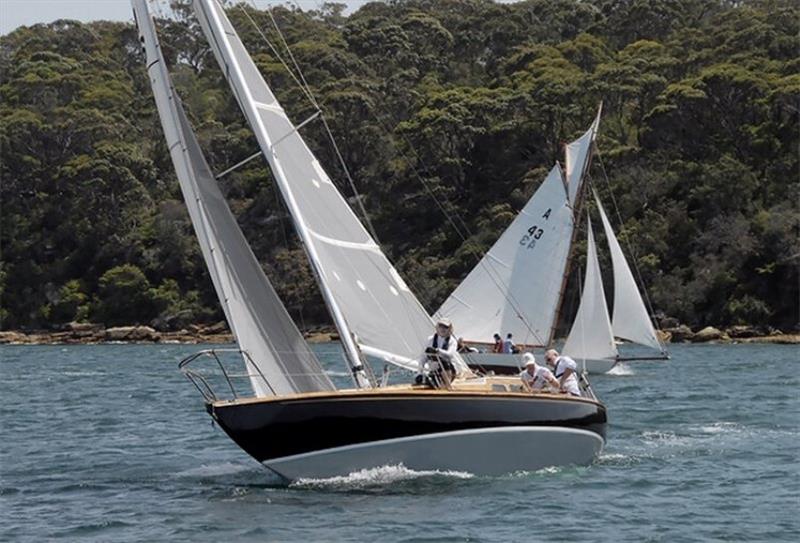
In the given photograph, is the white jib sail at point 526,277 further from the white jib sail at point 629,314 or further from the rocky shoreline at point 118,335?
the rocky shoreline at point 118,335

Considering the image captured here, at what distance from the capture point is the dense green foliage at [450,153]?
69.8m

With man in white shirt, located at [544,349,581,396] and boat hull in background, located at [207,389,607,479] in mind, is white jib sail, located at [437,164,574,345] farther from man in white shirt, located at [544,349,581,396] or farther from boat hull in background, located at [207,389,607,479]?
boat hull in background, located at [207,389,607,479]

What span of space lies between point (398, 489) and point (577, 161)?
79.0 feet

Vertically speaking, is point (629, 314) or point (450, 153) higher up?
point (450, 153)

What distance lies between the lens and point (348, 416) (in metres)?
18.7

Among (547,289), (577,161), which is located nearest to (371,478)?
(547,289)

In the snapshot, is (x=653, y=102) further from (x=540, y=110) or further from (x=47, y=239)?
(x=47, y=239)

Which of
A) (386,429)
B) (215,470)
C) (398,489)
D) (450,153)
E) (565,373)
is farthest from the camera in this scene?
(450,153)

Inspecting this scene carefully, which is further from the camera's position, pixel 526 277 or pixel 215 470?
pixel 526 277

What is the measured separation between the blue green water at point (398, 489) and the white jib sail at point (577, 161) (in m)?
10.3

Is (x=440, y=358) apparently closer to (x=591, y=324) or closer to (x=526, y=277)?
(x=526, y=277)

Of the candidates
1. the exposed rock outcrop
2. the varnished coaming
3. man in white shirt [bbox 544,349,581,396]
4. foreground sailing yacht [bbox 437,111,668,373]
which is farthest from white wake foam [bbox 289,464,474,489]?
the exposed rock outcrop

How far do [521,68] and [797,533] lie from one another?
73.8m

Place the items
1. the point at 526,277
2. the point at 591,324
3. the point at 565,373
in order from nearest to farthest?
the point at 565,373 < the point at 526,277 < the point at 591,324
